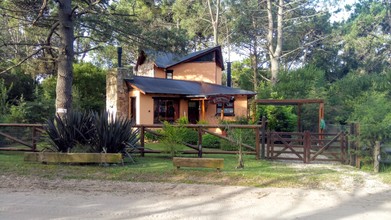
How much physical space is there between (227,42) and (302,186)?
104 ft

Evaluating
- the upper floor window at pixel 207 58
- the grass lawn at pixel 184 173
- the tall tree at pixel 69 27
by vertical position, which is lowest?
the grass lawn at pixel 184 173

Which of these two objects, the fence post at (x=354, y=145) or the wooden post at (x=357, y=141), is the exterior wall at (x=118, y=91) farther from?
the wooden post at (x=357, y=141)

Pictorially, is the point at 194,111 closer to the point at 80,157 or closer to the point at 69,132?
the point at 69,132

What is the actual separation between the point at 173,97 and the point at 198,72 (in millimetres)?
7209

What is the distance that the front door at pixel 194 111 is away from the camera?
989 inches

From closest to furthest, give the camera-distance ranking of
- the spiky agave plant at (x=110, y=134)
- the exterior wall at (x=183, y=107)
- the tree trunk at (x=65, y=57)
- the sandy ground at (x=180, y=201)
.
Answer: the sandy ground at (x=180, y=201)
the spiky agave plant at (x=110, y=134)
the tree trunk at (x=65, y=57)
the exterior wall at (x=183, y=107)

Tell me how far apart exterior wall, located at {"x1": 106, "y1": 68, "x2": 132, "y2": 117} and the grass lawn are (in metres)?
10.4

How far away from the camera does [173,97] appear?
23.7 meters

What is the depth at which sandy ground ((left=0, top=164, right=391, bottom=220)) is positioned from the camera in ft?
20.2

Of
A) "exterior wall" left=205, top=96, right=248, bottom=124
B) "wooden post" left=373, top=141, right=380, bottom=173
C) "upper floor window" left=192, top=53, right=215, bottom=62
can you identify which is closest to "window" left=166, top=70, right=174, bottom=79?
"upper floor window" left=192, top=53, right=215, bottom=62

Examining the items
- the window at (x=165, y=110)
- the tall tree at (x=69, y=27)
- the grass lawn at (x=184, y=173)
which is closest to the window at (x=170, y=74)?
the window at (x=165, y=110)

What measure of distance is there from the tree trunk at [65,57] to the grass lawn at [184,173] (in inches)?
114

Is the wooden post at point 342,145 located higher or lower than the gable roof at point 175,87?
lower

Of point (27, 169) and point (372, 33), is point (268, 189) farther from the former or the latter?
point (372, 33)
